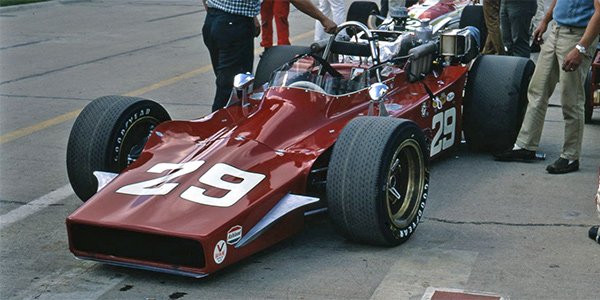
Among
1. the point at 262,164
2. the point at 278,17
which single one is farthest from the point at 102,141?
the point at 278,17

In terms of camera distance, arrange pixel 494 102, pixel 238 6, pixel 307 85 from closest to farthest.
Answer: pixel 307 85
pixel 238 6
pixel 494 102

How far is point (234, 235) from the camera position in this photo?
182 inches

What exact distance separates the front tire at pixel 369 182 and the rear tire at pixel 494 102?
201 centimetres

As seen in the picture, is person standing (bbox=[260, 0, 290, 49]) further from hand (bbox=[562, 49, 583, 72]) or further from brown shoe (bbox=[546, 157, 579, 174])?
hand (bbox=[562, 49, 583, 72])

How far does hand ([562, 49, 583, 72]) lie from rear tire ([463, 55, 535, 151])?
687 millimetres

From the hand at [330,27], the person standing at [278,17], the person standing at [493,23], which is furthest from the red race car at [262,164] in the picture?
the person standing at [278,17]

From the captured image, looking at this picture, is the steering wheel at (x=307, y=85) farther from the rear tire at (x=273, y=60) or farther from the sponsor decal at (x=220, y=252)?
the rear tire at (x=273, y=60)

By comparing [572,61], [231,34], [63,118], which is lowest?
[63,118]

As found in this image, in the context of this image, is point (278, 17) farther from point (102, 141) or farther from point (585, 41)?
point (102, 141)

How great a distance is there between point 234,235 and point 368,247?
35.3 inches

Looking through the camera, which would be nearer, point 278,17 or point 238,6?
point 238,6

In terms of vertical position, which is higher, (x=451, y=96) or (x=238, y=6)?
(x=238, y=6)

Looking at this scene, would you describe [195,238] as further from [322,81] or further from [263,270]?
[322,81]

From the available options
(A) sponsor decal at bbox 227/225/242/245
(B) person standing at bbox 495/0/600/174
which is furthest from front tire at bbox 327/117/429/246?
(B) person standing at bbox 495/0/600/174
